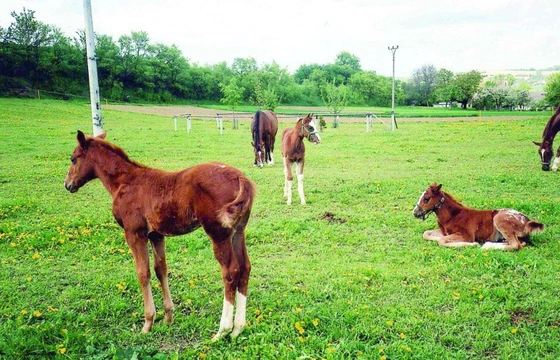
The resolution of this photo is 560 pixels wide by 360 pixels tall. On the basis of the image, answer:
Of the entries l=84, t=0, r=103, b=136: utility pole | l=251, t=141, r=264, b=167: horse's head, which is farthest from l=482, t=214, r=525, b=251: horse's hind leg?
l=251, t=141, r=264, b=167: horse's head

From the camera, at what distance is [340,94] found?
4894 centimetres

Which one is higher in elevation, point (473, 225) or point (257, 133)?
point (257, 133)

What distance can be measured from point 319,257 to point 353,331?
7.86ft

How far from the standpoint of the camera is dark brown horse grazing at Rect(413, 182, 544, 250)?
22.6ft

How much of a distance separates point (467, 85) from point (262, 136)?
77.5m

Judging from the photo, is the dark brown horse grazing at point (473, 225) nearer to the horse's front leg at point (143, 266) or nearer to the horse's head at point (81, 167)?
the horse's front leg at point (143, 266)

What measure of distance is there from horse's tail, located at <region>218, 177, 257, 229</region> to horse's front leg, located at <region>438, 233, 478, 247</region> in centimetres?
443

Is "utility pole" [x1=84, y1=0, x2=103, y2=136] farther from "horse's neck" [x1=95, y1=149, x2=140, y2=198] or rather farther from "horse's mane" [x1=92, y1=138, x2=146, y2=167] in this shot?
"horse's neck" [x1=95, y1=149, x2=140, y2=198]

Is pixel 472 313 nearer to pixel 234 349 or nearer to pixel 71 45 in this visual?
pixel 234 349

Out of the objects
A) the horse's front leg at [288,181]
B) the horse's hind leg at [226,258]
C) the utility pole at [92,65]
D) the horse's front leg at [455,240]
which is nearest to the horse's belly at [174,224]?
the horse's hind leg at [226,258]

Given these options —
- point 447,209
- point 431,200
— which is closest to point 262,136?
point 431,200

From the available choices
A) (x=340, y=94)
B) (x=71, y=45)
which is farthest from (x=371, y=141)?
(x=71, y=45)

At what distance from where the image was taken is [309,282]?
5.77 m

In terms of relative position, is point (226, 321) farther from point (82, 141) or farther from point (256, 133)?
point (256, 133)
